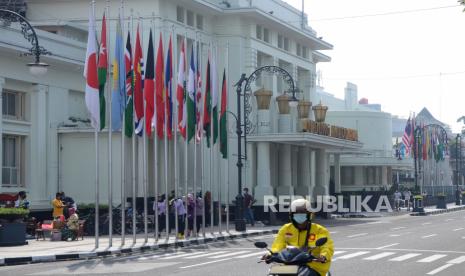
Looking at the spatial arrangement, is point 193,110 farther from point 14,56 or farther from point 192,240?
point 14,56

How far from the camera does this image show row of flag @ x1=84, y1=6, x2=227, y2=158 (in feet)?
93.3

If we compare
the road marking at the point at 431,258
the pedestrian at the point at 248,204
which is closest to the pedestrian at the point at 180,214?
the pedestrian at the point at 248,204

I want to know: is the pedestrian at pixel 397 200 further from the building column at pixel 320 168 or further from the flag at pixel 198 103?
the flag at pixel 198 103

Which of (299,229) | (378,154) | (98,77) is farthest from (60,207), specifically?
(378,154)

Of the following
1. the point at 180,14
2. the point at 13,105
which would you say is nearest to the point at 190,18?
the point at 180,14

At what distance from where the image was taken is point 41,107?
1706 inches

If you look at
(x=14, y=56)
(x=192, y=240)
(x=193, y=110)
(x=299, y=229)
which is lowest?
(x=192, y=240)

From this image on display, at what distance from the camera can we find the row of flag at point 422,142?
73.7 metres

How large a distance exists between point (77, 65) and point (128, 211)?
9.45 m

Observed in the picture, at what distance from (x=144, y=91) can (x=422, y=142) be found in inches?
2114

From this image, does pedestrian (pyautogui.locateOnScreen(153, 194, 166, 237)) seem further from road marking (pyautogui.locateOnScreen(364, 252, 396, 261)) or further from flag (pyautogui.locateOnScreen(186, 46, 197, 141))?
road marking (pyautogui.locateOnScreen(364, 252, 396, 261))

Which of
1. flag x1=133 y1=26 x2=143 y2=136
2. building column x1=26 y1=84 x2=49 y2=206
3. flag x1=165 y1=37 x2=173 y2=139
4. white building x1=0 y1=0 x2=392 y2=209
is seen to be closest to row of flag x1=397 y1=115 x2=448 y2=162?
white building x1=0 y1=0 x2=392 y2=209

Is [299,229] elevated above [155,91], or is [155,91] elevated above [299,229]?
[155,91]

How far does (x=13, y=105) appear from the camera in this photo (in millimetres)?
42344
